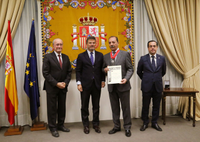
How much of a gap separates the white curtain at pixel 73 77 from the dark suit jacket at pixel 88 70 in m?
0.72

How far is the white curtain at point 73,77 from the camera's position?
3473 mm

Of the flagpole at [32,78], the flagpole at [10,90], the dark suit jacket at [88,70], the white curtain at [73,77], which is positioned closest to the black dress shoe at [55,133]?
the flagpole at [32,78]

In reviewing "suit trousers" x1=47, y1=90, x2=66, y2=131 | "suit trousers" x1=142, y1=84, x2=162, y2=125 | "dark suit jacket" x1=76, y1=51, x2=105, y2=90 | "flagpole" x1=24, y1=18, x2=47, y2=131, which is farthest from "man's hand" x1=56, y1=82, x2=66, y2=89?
"suit trousers" x1=142, y1=84, x2=162, y2=125

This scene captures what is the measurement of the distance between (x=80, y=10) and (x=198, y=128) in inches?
126

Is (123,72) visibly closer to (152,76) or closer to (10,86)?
(152,76)

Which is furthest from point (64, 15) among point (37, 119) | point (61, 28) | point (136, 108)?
point (136, 108)

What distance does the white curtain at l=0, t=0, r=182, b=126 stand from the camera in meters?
3.47

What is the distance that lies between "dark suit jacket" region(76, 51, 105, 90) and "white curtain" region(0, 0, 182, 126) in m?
0.72

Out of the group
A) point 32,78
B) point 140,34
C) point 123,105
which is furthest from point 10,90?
point 140,34

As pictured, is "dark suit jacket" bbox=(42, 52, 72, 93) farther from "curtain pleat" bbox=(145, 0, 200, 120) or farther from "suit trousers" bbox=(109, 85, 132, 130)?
"curtain pleat" bbox=(145, 0, 200, 120)

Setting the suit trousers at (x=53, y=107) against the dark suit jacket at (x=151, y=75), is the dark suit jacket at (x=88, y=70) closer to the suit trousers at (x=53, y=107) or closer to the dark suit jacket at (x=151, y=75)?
the suit trousers at (x=53, y=107)

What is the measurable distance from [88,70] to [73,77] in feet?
2.70

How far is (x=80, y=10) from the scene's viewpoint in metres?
3.58

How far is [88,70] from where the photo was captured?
9.64 feet
